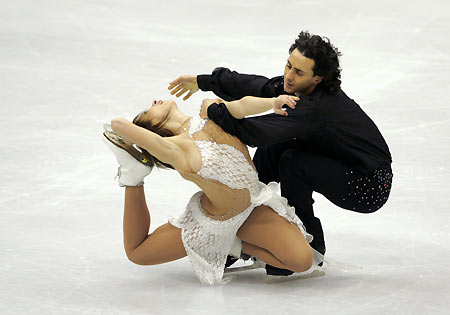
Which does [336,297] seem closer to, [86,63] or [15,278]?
[15,278]

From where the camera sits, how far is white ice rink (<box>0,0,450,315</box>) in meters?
3.80

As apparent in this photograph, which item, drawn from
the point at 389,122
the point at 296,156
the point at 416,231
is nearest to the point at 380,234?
the point at 416,231

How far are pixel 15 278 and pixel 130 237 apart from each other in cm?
57

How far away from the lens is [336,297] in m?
3.74

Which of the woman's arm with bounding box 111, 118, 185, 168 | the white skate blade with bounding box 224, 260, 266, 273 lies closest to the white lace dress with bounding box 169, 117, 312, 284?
the woman's arm with bounding box 111, 118, 185, 168

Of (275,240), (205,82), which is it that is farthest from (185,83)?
(275,240)

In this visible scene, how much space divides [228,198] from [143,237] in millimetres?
478

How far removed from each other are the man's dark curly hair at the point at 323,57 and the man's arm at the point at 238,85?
277 mm

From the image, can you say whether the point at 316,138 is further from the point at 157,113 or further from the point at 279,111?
the point at 157,113

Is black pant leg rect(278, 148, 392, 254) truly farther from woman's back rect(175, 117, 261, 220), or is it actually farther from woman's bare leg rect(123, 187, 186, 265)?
woman's bare leg rect(123, 187, 186, 265)

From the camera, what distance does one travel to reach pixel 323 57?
12.4 feet

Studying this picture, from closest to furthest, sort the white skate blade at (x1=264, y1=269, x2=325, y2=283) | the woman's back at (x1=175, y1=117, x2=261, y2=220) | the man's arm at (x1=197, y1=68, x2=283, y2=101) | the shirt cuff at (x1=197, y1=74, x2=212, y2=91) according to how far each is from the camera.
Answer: the woman's back at (x1=175, y1=117, x2=261, y2=220) < the white skate blade at (x1=264, y1=269, x2=325, y2=283) < the man's arm at (x1=197, y1=68, x2=283, y2=101) < the shirt cuff at (x1=197, y1=74, x2=212, y2=91)

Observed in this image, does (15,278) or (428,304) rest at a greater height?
(428,304)

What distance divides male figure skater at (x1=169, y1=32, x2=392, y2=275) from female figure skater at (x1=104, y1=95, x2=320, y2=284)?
85 millimetres
